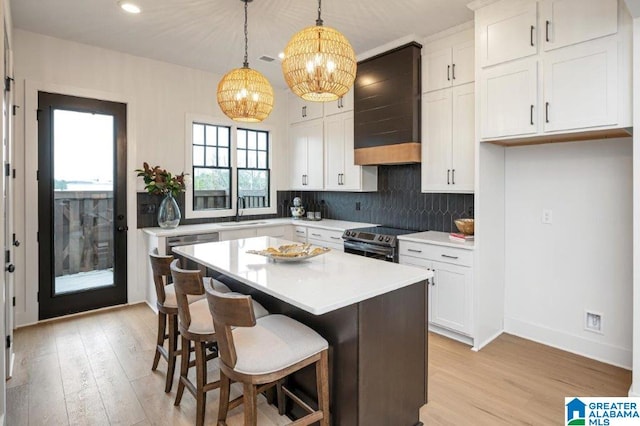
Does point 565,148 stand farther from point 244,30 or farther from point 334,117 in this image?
point 244,30

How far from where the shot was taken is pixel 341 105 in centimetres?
473

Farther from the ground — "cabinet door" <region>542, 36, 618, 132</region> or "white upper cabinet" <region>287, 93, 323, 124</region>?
"white upper cabinet" <region>287, 93, 323, 124</region>

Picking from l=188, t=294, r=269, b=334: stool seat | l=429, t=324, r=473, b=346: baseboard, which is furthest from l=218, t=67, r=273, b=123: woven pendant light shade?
l=429, t=324, r=473, b=346: baseboard

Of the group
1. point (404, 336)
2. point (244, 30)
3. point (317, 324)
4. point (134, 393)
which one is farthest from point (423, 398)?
point (244, 30)

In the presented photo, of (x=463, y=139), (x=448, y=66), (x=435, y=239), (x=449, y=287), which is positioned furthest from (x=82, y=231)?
(x=448, y=66)

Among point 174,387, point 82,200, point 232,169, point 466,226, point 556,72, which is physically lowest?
point 174,387

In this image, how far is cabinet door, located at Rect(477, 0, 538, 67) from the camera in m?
2.81

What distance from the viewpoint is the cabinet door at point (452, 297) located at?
10.6ft

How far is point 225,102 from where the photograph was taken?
265 centimetres

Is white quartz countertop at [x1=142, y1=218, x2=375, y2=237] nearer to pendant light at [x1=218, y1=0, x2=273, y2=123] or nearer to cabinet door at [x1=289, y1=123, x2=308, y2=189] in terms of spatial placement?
cabinet door at [x1=289, y1=123, x2=308, y2=189]

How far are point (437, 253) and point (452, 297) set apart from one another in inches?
16.4

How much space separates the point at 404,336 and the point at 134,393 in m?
1.88

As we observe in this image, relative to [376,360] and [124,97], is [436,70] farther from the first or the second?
[124,97]

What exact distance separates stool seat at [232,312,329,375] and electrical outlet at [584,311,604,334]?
2.53 meters
